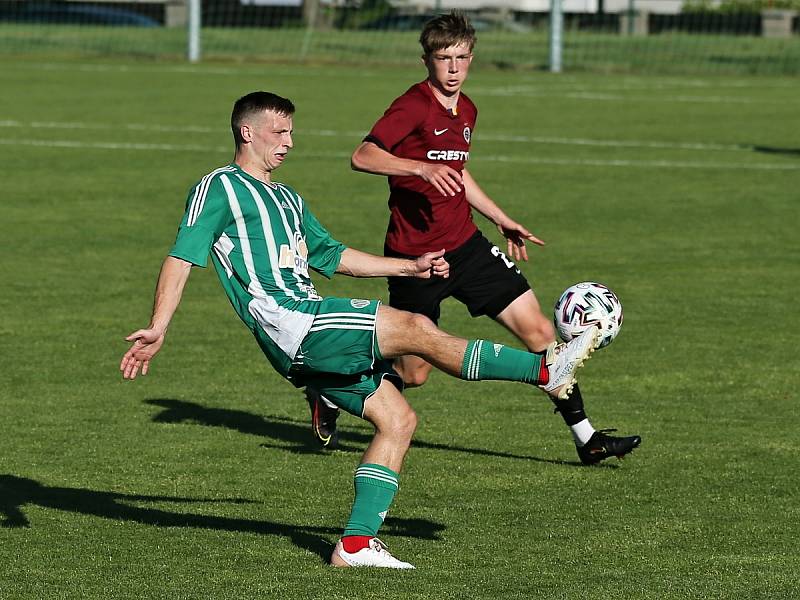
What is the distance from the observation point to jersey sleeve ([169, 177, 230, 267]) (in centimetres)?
647

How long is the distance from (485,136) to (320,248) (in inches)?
756

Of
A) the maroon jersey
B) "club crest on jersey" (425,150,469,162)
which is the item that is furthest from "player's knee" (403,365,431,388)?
"club crest on jersey" (425,150,469,162)

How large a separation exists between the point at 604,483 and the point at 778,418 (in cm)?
185

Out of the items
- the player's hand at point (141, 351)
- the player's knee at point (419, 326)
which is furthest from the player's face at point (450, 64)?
the player's hand at point (141, 351)

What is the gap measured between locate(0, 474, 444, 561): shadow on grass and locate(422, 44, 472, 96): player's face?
246 centimetres

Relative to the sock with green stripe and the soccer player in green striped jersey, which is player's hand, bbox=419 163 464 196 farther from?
the sock with green stripe

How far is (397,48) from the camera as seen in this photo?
4644 cm

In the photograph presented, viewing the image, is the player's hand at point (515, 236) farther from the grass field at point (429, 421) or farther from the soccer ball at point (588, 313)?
the soccer ball at point (588, 313)

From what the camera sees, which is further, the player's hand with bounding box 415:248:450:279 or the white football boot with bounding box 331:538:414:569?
the player's hand with bounding box 415:248:450:279

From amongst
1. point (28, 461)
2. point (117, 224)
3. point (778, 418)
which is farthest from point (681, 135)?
point (28, 461)

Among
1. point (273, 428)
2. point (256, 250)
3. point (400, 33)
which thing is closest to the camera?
point (256, 250)

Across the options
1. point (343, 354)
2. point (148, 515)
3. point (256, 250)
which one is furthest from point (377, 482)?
point (148, 515)

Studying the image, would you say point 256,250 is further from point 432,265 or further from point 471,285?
point 471,285

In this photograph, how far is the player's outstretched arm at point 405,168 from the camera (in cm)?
739
